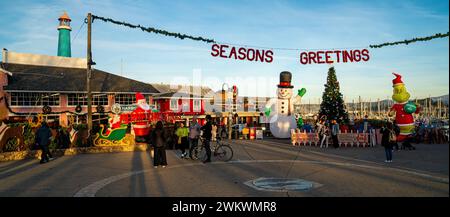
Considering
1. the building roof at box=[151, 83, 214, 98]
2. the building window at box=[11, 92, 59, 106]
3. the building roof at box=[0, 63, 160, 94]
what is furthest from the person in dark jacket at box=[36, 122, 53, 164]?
the building roof at box=[151, 83, 214, 98]

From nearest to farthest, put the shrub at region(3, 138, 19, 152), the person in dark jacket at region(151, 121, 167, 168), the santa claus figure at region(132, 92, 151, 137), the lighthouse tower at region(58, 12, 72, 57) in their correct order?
the person in dark jacket at region(151, 121, 167, 168) < the shrub at region(3, 138, 19, 152) < the santa claus figure at region(132, 92, 151, 137) < the lighthouse tower at region(58, 12, 72, 57)

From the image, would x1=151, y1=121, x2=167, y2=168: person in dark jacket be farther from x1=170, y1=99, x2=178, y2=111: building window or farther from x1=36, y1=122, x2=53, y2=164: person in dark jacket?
x1=170, y1=99, x2=178, y2=111: building window

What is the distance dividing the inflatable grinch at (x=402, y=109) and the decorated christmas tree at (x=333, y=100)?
1095cm

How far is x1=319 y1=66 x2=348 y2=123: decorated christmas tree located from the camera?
3281 centimetres

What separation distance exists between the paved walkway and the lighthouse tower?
38.0m

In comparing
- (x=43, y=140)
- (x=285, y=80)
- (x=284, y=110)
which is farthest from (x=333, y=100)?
(x=43, y=140)

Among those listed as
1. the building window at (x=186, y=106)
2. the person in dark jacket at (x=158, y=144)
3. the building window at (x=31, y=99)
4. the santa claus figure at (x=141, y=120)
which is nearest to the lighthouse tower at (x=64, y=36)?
the building window at (x=31, y=99)

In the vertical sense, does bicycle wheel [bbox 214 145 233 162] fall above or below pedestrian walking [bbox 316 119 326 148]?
below

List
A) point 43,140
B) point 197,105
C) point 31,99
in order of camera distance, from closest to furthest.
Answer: point 43,140, point 31,99, point 197,105

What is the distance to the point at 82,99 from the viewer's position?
1471 inches

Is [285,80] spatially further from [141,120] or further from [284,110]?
[141,120]

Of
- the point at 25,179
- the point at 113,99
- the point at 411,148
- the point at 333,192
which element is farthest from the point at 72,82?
the point at 333,192

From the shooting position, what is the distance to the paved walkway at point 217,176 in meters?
8.16

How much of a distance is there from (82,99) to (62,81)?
2.64 metres
